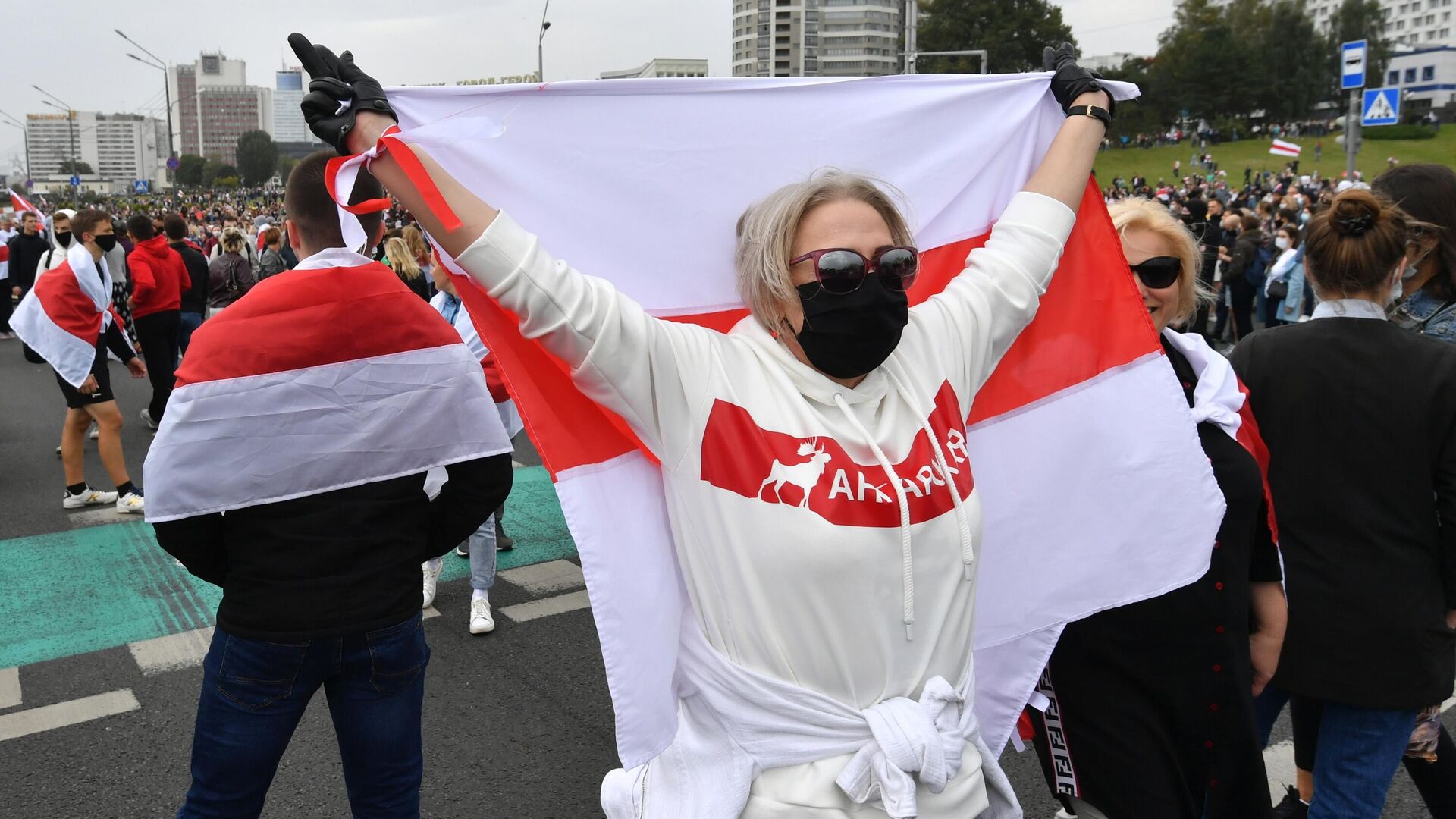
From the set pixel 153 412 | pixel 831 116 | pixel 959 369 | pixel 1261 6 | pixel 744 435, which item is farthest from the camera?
pixel 1261 6

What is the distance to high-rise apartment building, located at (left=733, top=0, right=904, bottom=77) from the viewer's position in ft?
387

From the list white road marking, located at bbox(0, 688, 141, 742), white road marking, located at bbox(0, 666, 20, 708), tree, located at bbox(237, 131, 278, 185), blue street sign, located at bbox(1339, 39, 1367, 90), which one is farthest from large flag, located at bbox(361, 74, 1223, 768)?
tree, located at bbox(237, 131, 278, 185)

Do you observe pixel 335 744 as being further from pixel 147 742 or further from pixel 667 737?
pixel 667 737

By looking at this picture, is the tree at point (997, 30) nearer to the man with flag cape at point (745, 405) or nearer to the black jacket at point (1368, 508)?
the black jacket at point (1368, 508)

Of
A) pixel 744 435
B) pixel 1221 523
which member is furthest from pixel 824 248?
pixel 1221 523

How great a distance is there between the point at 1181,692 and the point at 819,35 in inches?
4947

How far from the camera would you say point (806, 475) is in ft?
5.81

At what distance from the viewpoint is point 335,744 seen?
13.4ft

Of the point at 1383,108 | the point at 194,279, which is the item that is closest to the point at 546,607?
the point at 194,279

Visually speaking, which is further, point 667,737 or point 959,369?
point 959,369

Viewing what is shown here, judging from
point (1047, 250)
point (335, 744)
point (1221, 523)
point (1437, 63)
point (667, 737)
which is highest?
point (1437, 63)

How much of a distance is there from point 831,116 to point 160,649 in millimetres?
4163

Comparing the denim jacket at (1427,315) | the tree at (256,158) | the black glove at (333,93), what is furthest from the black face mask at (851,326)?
the tree at (256,158)

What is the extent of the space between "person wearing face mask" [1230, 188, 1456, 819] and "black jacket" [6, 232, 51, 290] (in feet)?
54.8
